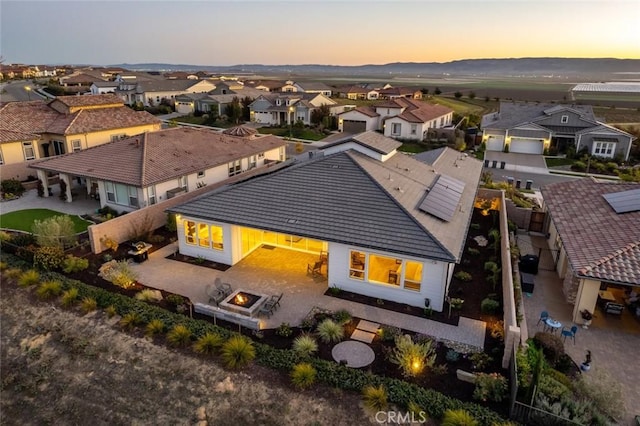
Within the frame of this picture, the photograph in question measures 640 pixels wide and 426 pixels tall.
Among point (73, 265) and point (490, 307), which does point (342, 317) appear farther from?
Result: point (73, 265)

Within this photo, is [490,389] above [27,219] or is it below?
above

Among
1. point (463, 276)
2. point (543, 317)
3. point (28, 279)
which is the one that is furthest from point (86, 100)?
point (543, 317)

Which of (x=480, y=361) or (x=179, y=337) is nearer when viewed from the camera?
→ (x=480, y=361)

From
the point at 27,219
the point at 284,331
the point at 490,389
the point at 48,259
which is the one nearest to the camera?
the point at 490,389

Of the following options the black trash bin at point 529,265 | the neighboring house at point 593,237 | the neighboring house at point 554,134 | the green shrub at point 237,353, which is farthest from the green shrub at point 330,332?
the neighboring house at point 554,134

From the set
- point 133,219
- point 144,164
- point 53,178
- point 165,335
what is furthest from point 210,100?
point 165,335

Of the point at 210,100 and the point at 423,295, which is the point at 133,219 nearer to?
the point at 423,295

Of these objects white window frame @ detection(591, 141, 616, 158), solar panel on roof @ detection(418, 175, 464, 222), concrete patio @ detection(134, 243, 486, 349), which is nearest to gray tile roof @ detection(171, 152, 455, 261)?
solar panel on roof @ detection(418, 175, 464, 222)
